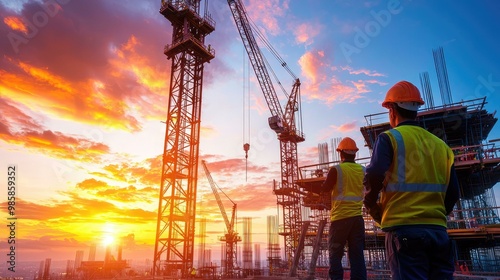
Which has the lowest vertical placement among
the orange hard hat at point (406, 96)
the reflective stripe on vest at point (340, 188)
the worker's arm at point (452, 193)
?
the worker's arm at point (452, 193)

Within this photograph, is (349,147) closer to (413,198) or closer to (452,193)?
(452,193)

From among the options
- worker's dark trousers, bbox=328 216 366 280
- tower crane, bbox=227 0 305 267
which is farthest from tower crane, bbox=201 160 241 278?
worker's dark trousers, bbox=328 216 366 280

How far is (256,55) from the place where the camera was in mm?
49969

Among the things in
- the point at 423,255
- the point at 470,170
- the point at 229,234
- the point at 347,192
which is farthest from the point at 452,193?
the point at 229,234

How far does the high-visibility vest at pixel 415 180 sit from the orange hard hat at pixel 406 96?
0.28m

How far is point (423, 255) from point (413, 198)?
1.38ft

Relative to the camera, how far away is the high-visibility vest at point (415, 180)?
2.39m

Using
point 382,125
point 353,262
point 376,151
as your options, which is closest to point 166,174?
point 382,125

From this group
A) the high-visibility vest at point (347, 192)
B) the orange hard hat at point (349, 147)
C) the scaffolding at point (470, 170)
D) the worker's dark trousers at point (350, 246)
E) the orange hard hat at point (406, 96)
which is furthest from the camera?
the scaffolding at point (470, 170)

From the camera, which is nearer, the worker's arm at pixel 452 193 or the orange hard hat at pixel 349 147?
the worker's arm at pixel 452 193

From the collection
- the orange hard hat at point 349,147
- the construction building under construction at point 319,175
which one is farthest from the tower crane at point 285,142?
the orange hard hat at point 349,147

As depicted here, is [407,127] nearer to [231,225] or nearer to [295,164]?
[295,164]

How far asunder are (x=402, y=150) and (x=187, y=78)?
104ft

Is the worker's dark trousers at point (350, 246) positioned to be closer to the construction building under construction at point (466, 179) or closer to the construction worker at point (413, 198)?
the construction worker at point (413, 198)
